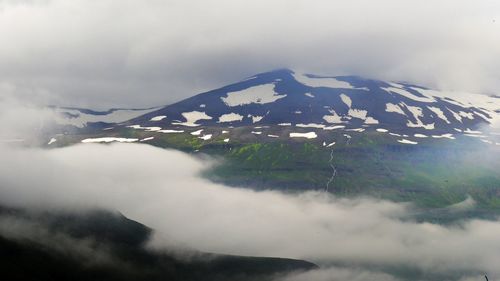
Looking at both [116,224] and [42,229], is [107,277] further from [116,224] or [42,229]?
[116,224]

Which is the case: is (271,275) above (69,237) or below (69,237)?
below

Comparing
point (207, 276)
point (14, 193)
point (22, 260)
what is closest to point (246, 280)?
point (207, 276)

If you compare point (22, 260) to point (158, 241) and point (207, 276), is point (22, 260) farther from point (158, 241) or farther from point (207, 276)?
point (158, 241)

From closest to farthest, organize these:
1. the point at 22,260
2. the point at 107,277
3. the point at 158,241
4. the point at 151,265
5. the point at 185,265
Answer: the point at 22,260
the point at 107,277
the point at 151,265
the point at 185,265
the point at 158,241

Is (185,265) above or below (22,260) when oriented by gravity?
below

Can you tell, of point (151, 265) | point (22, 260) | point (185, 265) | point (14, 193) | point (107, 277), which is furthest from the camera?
point (14, 193)

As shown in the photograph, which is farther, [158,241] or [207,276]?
[158,241]

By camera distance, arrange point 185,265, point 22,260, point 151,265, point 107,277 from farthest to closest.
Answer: point 185,265 < point 151,265 < point 107,277 < point 22,260

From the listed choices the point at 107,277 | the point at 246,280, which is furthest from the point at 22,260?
the point at 246,280

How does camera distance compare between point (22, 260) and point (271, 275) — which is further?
point (271, 275)
